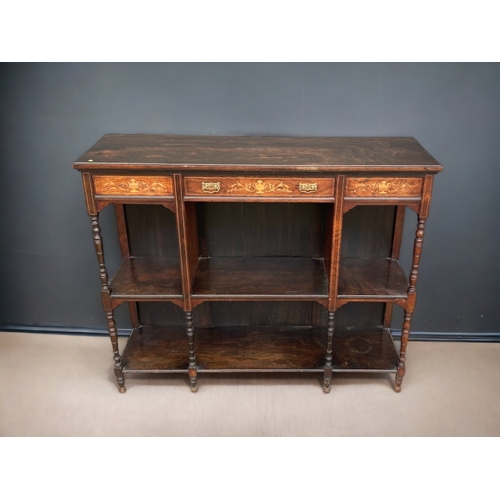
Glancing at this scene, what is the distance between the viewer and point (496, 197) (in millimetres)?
2840

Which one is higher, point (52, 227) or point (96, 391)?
point (52, 227)

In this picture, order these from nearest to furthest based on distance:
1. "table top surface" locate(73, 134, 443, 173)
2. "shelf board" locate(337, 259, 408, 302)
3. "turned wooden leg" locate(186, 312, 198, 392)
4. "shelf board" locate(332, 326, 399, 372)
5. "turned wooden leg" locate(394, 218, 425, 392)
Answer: "table top surface" locate(73, 134, 443, 173) < "turned wooden leg" locate(394, 218, 425, 392) < "shelf board" locate(337, 259, 408, 302) < "turned wooden leg" locate(186, 312, 198, 392) < "shelf board" locate(332, 326, 399, 372)

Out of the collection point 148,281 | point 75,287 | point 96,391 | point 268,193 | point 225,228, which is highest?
point 268,193

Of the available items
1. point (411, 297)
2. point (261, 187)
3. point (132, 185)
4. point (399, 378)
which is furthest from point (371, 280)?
point (132, 185)

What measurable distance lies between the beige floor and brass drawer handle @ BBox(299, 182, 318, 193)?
117 cm

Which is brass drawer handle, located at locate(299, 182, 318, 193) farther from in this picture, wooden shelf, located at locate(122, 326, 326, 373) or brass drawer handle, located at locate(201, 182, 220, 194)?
wooden shelf, located at locate(122, 326, 326, 373)

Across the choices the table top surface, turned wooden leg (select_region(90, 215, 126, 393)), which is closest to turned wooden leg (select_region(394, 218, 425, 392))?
the table top surface

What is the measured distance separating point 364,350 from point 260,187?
3.99 ft

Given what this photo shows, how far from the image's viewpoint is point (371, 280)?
2699mm

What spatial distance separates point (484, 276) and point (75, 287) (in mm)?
2473

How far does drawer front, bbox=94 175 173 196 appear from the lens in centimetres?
232

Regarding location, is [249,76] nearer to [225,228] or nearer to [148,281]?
[225,228]

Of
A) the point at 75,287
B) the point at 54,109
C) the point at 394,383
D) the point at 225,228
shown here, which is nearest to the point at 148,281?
the point at 225,228

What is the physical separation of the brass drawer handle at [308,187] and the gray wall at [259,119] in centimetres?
52
